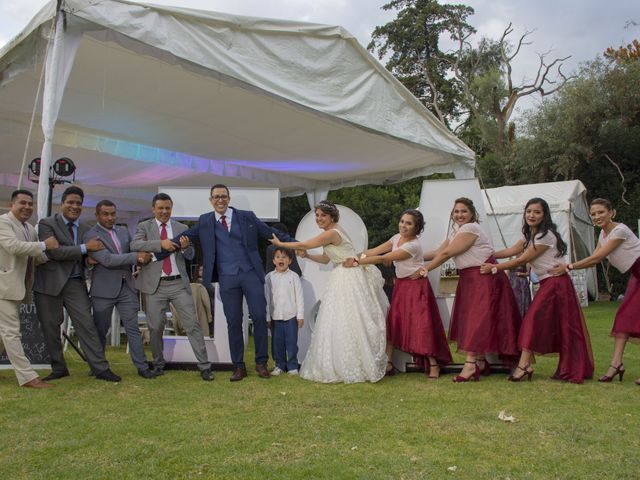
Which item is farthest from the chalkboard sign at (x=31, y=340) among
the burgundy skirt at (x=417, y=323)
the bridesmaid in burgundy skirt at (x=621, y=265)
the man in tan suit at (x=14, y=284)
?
the bridesmaid in burgundy skirt at (x=621, y=265)

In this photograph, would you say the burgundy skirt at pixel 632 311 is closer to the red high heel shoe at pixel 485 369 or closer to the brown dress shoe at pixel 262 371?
the red high heel shoe at pixel 485 369

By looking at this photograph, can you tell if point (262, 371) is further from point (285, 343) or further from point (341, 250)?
point (341, 250)

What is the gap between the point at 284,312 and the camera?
17.7ft

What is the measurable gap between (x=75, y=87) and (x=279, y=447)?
16.4ft

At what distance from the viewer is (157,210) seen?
5.18 meters

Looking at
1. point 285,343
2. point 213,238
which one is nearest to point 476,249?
point 285,343

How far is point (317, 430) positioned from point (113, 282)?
2577mm

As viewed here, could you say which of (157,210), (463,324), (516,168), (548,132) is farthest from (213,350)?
(516,168)

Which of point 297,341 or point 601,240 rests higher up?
point 601,240

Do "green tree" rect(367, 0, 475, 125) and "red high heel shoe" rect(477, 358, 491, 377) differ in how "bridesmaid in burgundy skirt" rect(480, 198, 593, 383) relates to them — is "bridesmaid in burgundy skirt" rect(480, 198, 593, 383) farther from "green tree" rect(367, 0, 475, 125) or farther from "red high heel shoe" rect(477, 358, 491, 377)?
"green tree" rect(367, 0, 475, 125)

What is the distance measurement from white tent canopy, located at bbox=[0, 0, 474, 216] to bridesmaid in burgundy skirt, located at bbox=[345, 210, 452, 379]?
150cm

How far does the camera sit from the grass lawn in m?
2.57

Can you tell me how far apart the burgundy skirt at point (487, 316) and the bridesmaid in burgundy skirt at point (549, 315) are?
122mm

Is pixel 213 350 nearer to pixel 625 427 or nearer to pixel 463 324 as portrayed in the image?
pixel 463 324
